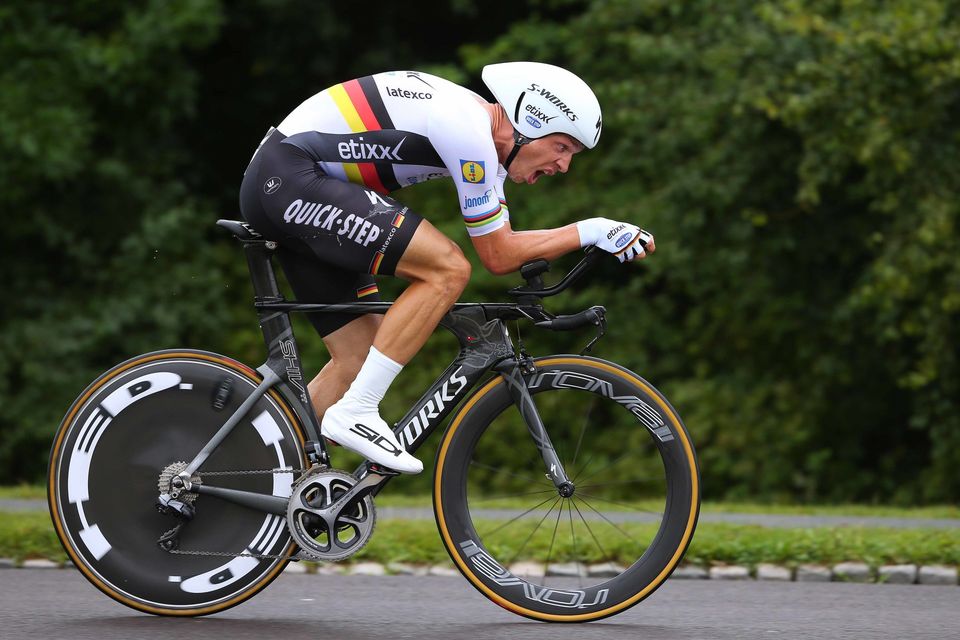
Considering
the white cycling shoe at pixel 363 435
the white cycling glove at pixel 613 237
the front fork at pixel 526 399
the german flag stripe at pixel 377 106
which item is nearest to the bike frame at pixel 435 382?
the front fork at pixel 526 399

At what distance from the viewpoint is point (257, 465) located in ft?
15.8

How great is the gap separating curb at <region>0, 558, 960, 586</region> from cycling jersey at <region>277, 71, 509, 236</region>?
2046 mm

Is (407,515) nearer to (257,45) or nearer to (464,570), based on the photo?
(464,570)

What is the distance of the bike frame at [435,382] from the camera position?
4.74 m

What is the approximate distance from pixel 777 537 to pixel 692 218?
7611 millimetres

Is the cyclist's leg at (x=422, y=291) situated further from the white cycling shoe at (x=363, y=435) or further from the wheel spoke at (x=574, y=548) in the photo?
the wheel spoke at (x=574, y=548)

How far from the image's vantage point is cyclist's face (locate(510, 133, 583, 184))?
4.62m

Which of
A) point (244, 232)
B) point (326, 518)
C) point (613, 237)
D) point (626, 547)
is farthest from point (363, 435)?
point (626, 547)

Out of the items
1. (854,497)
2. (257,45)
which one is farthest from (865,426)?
(257,45)

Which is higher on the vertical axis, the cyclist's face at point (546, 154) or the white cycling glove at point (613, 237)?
the cyclist's face at point (546, 154)

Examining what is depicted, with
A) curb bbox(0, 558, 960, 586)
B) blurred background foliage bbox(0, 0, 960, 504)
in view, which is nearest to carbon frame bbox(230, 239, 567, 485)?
curb bbox(0, 558, 960, 586)

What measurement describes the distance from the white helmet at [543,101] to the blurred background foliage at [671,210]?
796 cm

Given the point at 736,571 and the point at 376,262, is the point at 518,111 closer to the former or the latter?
the point at 376,262

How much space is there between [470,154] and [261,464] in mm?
1307
